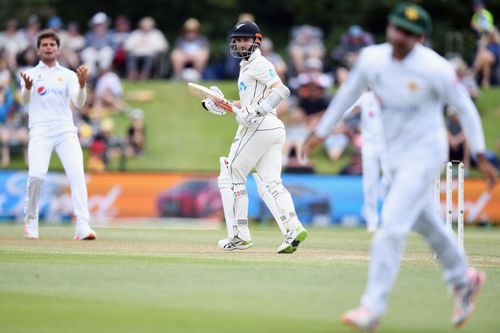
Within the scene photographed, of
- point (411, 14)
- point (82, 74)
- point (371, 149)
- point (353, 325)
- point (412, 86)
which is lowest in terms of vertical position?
point (371, 149)

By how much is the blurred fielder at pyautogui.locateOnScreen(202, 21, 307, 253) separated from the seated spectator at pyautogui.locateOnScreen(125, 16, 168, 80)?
1907 cm

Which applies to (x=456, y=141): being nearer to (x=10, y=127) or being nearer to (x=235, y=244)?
(x=10, y=127)

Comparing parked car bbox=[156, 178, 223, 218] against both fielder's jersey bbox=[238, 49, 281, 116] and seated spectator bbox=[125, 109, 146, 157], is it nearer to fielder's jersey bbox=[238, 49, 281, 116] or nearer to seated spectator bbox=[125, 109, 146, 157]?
seated spectator bbox=[125, 109, 146, 157]

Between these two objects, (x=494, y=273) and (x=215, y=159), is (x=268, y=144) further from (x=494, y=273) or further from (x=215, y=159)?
(x=215, y=159)

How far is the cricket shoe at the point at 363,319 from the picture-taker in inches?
334

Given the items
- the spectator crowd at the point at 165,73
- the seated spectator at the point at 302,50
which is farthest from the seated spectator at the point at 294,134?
the seated spectator at the point at 302,50

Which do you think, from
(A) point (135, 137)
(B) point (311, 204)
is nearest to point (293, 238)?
(B) point (311, 204)

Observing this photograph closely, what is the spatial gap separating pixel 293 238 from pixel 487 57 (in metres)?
19.1

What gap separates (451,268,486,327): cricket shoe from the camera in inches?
353

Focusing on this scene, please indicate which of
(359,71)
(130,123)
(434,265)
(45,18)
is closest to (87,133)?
(130,123)

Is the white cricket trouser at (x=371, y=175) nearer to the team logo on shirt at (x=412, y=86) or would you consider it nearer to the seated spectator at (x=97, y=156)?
the seated spectator at (x=97, y=156)

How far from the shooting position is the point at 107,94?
32.1 meters

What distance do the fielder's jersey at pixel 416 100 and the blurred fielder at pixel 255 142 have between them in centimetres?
483

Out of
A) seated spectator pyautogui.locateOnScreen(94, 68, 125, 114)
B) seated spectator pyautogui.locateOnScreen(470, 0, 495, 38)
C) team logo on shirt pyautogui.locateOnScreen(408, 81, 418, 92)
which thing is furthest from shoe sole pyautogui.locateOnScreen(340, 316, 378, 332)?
seated spectator pyautogui.locateOnScreen(470, 0, 495, 38)
